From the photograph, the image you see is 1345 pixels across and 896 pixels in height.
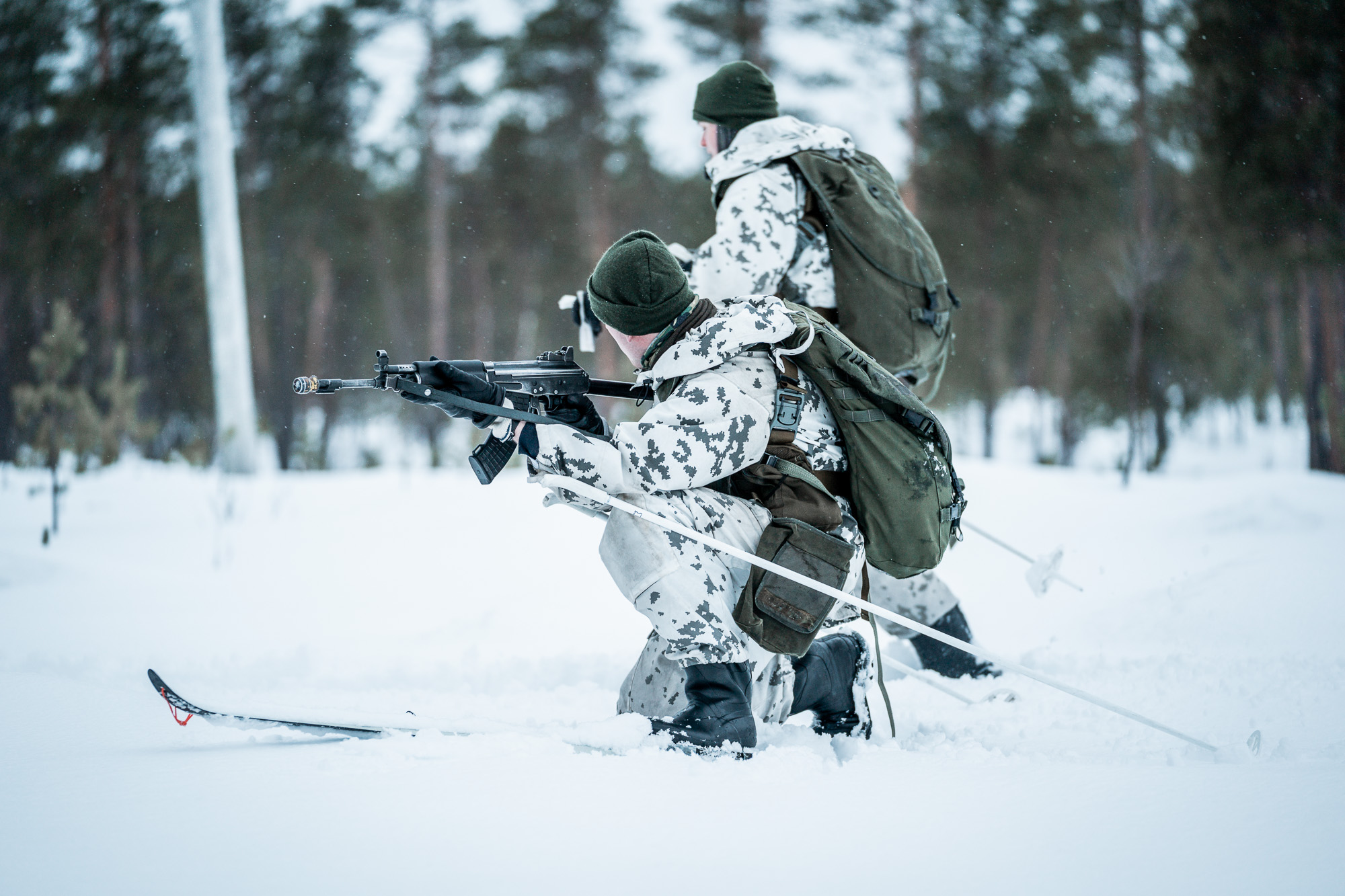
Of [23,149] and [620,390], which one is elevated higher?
[23,149]

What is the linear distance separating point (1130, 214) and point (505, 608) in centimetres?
1222

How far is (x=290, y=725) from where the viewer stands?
189 cm

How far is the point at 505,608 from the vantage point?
3.86m

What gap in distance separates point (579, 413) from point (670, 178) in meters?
16.8

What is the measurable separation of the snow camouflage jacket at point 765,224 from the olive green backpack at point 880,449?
36 centimetres

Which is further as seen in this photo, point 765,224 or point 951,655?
point 951,655

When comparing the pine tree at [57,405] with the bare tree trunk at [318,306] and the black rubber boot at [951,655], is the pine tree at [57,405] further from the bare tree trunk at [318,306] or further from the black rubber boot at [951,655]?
the bare tree trunk at [318,306]

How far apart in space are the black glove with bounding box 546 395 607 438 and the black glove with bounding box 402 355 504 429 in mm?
234

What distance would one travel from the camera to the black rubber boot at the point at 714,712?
1869 millimetres

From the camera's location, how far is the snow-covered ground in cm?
133

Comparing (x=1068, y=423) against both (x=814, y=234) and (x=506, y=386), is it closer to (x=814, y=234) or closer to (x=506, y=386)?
(x=814, y=234)

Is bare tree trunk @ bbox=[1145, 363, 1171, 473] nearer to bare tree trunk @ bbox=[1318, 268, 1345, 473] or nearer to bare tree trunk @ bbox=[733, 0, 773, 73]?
bare tree trunk @ bbox=[1318, 268, 1345, 473]

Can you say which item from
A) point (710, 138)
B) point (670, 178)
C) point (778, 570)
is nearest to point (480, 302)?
point (670, 178)

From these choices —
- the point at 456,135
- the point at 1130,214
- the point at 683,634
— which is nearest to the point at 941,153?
the point at 1130,214
